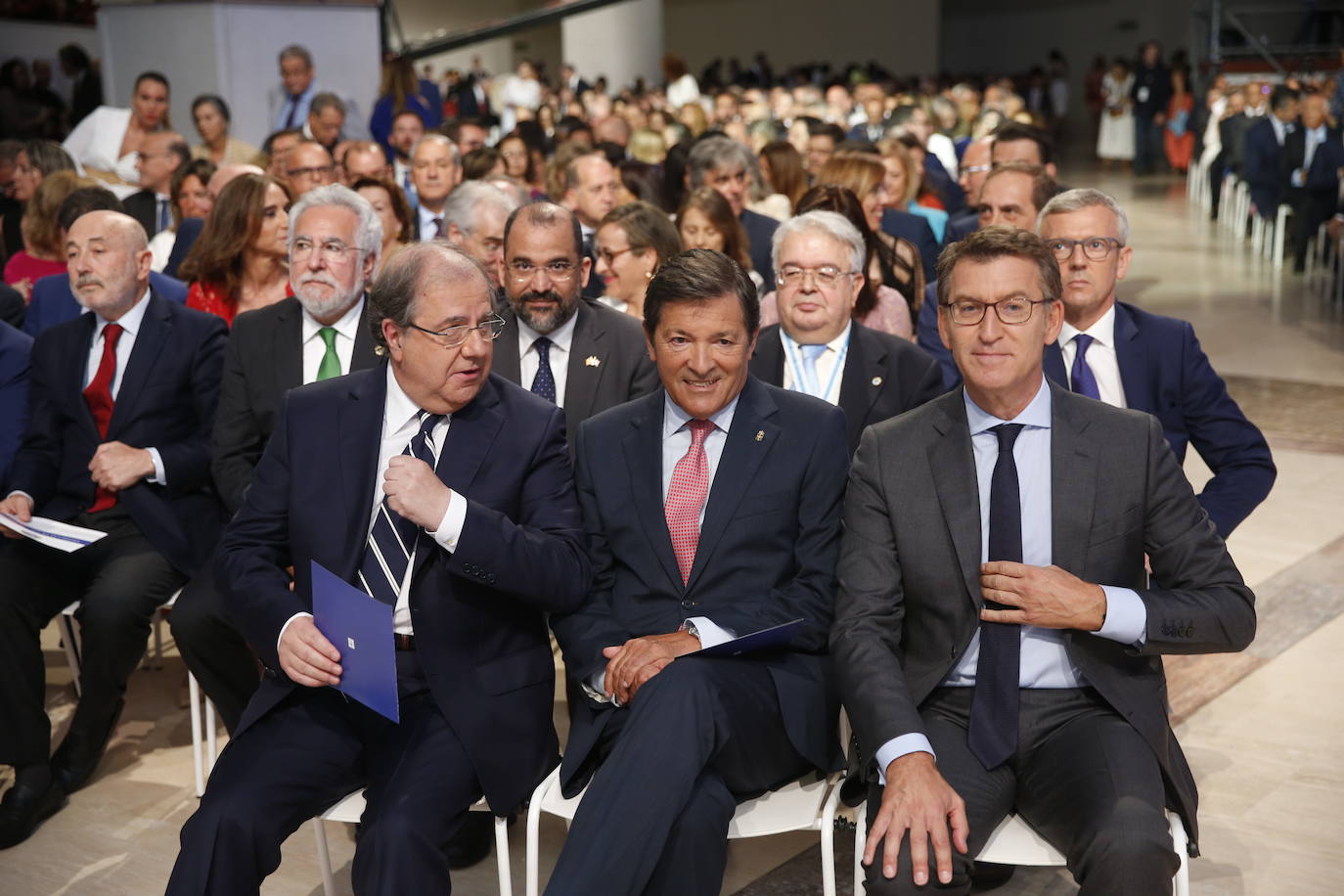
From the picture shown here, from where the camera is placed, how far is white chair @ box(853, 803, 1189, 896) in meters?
2.51

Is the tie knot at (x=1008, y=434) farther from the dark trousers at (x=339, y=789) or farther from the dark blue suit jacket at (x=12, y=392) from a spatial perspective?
the dark blue suit jacket at (x=12, y=392)

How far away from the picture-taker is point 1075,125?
3197 cm

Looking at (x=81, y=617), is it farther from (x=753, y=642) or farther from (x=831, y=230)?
(x=831, y=230)

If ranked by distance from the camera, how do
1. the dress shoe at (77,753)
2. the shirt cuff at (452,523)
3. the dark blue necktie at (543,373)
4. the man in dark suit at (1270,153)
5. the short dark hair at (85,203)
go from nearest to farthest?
the shirt cuff at (452,523) → the dress shoe at (77,753) → the dark blue necktie at (543,373) → the short dark hair at (85,203) → the man in dark suit at (1270,153)

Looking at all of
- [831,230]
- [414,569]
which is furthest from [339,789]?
[831,230]

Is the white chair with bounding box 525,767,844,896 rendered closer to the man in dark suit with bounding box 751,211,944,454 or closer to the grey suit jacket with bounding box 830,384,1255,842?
the grey suit jacket with bounding box 830,384,1255,842

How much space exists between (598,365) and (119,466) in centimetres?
136

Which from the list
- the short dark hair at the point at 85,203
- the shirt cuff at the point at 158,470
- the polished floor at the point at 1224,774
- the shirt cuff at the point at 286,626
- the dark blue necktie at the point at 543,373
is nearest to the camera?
the shirt cuff at the point at 286,626

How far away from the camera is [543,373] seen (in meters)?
4.10

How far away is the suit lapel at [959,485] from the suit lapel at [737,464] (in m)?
0.37

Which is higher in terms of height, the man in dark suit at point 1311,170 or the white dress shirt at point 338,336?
the man in dark suit at point 1311,170

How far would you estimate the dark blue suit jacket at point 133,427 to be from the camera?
3996 mm

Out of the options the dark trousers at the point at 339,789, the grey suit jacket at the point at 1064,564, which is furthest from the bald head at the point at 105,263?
the grey suit jacket at the point at 1064,564

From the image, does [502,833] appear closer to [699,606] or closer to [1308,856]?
[699,606]
